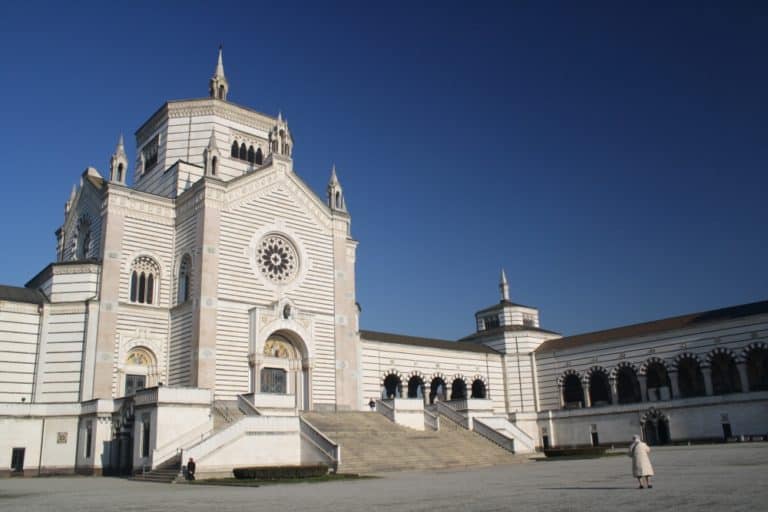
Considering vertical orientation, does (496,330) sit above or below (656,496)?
above

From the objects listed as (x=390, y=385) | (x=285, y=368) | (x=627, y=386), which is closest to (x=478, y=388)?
(x=390, y=385)

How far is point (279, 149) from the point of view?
1863 inches

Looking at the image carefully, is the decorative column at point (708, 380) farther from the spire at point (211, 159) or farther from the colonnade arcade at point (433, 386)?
the spire at point (211, 159)

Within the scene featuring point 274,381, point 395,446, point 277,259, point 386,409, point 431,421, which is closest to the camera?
point 395,446

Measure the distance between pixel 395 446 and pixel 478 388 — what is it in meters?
28.6

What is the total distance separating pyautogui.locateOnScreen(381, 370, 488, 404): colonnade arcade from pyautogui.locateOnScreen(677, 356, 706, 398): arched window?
16.4m

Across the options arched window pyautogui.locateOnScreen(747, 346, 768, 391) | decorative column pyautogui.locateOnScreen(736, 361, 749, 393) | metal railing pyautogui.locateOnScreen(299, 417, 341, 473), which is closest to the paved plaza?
metal railing pyautogui.locateOnScreen(299, 417, 341, 473)

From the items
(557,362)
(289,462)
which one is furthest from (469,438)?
(557,362)

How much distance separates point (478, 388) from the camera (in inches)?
2468

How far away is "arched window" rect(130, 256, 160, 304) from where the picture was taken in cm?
4056

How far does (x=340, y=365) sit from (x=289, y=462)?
11586 mm

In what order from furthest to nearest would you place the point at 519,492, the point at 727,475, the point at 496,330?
the point at 496,330 < the point at 727,475 < the point at 519,492

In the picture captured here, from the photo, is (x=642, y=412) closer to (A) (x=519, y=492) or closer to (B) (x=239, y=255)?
(B) (x=239, y=255)

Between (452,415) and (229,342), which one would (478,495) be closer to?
(229,342)
